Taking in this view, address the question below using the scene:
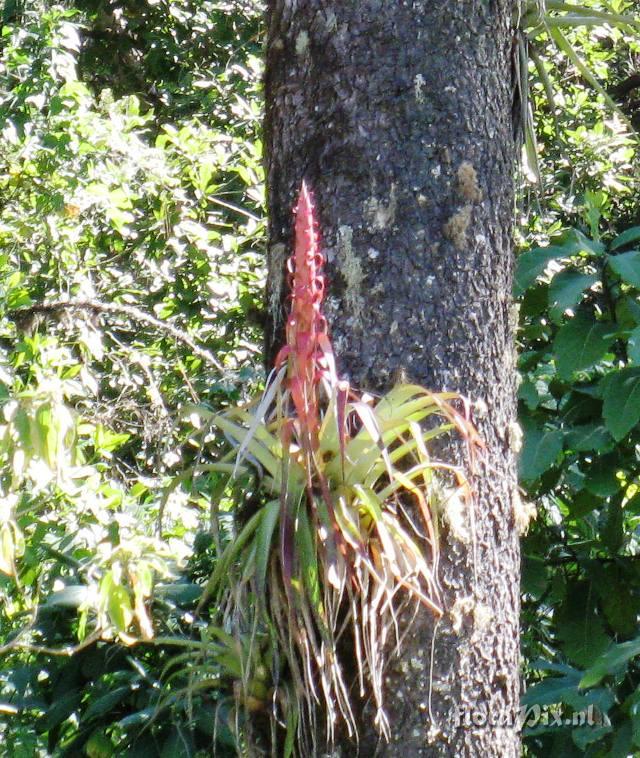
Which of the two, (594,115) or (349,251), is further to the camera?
(594,115)

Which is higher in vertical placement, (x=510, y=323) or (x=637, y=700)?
(x=510, y=323)

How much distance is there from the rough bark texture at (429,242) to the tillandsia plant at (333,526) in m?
0.06

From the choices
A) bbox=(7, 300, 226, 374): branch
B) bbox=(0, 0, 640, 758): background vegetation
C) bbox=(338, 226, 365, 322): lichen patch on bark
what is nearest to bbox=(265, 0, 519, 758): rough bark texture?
bbox=(338, 226, 365, 322): lichen patch on bark

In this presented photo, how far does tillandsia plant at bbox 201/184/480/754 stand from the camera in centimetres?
145

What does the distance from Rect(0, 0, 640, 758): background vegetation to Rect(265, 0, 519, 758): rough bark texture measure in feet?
0.83

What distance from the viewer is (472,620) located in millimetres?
1530

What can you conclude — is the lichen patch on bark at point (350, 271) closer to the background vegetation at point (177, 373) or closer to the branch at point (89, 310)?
the background vegetation at point (177, 373)

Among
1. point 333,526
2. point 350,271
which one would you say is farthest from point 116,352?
point 333,526

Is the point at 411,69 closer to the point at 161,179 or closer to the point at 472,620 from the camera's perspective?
the point at 472,620

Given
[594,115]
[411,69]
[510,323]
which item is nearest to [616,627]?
[510,323]

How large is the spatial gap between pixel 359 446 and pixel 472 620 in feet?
1.00

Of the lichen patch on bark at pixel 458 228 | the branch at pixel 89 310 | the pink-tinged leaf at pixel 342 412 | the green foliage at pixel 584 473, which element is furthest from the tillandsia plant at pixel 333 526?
the branch at pixel 89 310

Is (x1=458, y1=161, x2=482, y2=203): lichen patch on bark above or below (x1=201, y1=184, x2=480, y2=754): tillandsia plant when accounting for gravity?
above

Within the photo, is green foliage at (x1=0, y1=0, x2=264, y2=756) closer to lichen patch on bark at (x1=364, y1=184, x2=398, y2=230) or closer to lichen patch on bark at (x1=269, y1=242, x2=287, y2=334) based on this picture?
lichen patch on bark at (x1=269, y1=242, x2=287, y2=334)
